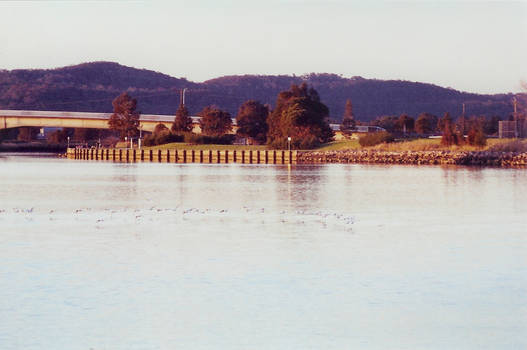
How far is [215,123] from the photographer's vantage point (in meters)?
141

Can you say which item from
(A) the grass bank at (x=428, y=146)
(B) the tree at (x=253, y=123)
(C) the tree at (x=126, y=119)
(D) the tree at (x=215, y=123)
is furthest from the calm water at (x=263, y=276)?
(C) the tree at (x=126, y=119)

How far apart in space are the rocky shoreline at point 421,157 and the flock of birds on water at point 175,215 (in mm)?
50424

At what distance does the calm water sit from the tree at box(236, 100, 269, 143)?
107m

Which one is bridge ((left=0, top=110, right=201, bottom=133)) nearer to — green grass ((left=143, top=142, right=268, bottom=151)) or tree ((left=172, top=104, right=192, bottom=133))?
tree ((left=172, top=104, right=192, bottom=133))

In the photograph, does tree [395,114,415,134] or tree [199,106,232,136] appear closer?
tree [199,106,232,136]

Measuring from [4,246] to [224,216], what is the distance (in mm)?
10128

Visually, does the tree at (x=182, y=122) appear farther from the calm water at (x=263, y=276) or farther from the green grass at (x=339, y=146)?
the calm water at (x=263, y=276)

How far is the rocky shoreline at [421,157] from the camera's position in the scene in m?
80.6

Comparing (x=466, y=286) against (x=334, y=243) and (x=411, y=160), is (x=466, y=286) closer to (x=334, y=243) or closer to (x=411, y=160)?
(x=334, y=243)

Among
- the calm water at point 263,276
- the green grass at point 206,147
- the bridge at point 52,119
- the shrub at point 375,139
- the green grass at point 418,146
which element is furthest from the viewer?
the bridge at point 52,119

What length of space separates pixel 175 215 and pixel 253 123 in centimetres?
11308

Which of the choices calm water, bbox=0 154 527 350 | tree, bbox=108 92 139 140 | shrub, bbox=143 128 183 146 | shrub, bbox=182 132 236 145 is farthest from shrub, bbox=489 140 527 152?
tree, bbox=108 92 139 140

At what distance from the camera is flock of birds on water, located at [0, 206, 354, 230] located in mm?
29234

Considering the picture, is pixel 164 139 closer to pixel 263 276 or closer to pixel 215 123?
pixel 215 123
